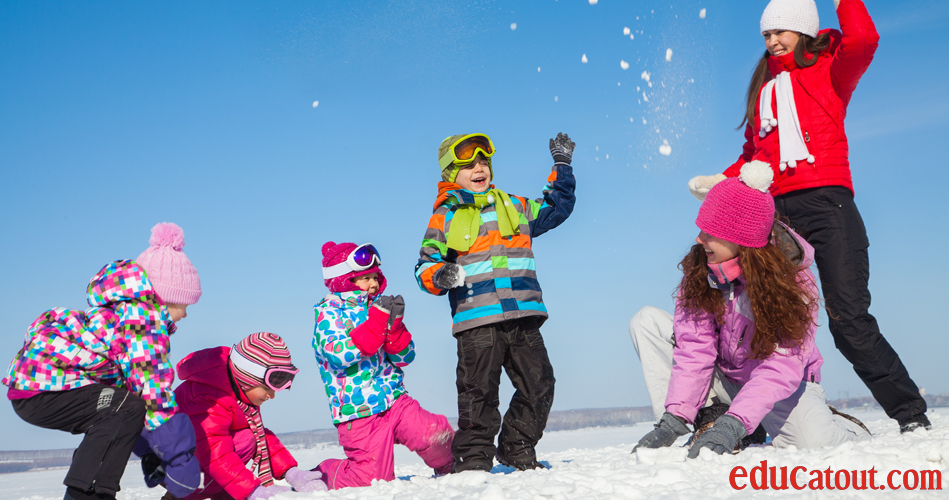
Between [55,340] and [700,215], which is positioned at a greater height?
[700,215]

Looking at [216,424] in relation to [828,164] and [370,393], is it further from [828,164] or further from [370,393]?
[828,164]

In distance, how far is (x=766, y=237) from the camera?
335 cm

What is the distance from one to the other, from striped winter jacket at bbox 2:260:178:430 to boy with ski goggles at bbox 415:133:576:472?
4.85 ft

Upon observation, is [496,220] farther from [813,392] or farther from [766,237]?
[813,392]

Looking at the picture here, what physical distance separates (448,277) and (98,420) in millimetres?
1898

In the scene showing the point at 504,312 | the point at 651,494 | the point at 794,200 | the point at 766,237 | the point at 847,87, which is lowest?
the point at 651,494

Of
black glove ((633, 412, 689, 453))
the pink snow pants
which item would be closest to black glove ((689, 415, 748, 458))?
black glove ((633, 412, 689, 453))

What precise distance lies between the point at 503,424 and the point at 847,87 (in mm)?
2861

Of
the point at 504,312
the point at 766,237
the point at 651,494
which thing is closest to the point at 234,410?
the point at 504,312

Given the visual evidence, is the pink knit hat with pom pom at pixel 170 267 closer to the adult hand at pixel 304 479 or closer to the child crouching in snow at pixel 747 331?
the adult hand at pixel 304 479

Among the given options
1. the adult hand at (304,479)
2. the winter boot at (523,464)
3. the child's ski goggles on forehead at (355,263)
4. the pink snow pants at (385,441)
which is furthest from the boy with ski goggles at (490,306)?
the adult hand at (304,479)

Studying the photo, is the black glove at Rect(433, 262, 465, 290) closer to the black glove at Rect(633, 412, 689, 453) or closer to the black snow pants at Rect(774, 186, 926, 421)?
the black glove at Rect(633, 412, 689, 453)

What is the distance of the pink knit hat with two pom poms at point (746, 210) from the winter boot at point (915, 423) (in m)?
1.39

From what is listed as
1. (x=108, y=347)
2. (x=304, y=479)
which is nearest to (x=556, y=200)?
(x=304, y=479)
